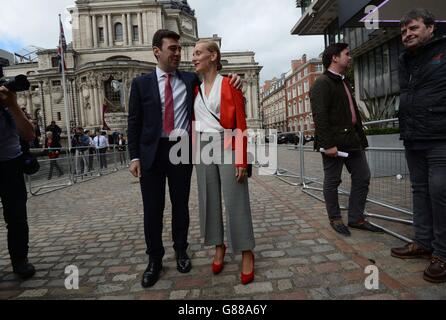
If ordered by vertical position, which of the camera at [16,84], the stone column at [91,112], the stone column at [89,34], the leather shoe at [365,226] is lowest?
the leather shoe at [365,226]

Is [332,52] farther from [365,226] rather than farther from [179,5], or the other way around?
[179,5]

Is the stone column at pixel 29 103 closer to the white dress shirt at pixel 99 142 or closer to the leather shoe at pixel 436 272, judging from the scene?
the white dress shirt at pixel 99 142

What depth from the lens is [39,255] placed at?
3838mm

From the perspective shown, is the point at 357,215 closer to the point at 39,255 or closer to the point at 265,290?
the point at 265,290

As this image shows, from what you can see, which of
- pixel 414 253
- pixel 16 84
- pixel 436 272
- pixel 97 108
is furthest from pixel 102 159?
pixel 97 108

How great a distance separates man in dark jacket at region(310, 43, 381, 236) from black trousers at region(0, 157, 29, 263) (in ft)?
10.8

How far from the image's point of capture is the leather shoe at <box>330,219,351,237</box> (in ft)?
12.6

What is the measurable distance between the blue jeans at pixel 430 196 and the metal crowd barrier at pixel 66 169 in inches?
342

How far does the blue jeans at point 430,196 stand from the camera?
2682 mm

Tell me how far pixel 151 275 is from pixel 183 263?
0.36m

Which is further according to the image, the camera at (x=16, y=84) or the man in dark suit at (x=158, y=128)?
the man in dark suit at (x=158, y=128)

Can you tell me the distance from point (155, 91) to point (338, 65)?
228cm

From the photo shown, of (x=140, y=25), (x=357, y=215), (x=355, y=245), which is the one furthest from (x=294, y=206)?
(x=140, y=25)

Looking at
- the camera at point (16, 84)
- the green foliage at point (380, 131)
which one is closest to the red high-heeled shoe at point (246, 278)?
the camera at point (16, 84)
